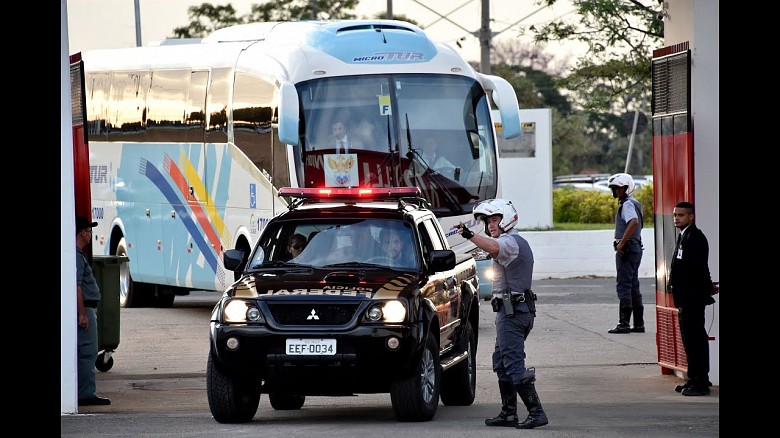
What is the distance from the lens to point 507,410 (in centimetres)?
1166

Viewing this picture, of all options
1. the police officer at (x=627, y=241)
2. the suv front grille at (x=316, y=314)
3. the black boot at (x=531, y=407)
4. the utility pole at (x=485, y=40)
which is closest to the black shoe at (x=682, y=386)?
the black boot at (x=531, y=407)

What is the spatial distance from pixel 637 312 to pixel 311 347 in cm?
902

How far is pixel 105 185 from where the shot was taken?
25.3 m

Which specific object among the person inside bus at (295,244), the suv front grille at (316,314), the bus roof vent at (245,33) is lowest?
the suv front grille at (316,314)

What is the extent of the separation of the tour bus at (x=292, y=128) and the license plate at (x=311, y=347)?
26.4ft

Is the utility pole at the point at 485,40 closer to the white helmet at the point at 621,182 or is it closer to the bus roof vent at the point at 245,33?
the bus roof vent at the point at 245,33

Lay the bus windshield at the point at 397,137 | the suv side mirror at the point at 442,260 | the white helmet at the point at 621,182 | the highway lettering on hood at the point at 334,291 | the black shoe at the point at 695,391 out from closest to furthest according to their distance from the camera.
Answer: the highway lettering on hood at the point at 334,291
the suv side mirror at the point at 442,260
the black shoe at the point at 695,391
the white helmet at the point at 621,182
the bus windshield at the point at 397,137

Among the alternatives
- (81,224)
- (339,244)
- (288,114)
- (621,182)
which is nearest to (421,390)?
(339,244)

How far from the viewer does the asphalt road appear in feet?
37.6

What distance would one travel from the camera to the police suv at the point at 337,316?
11281 mm

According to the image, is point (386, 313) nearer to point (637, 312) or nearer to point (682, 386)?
point (682, 386)

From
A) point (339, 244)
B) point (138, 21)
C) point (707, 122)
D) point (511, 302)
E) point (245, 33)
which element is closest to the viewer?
point (511, 302)

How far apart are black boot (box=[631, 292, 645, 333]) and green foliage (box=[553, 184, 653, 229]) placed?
19554 mm
